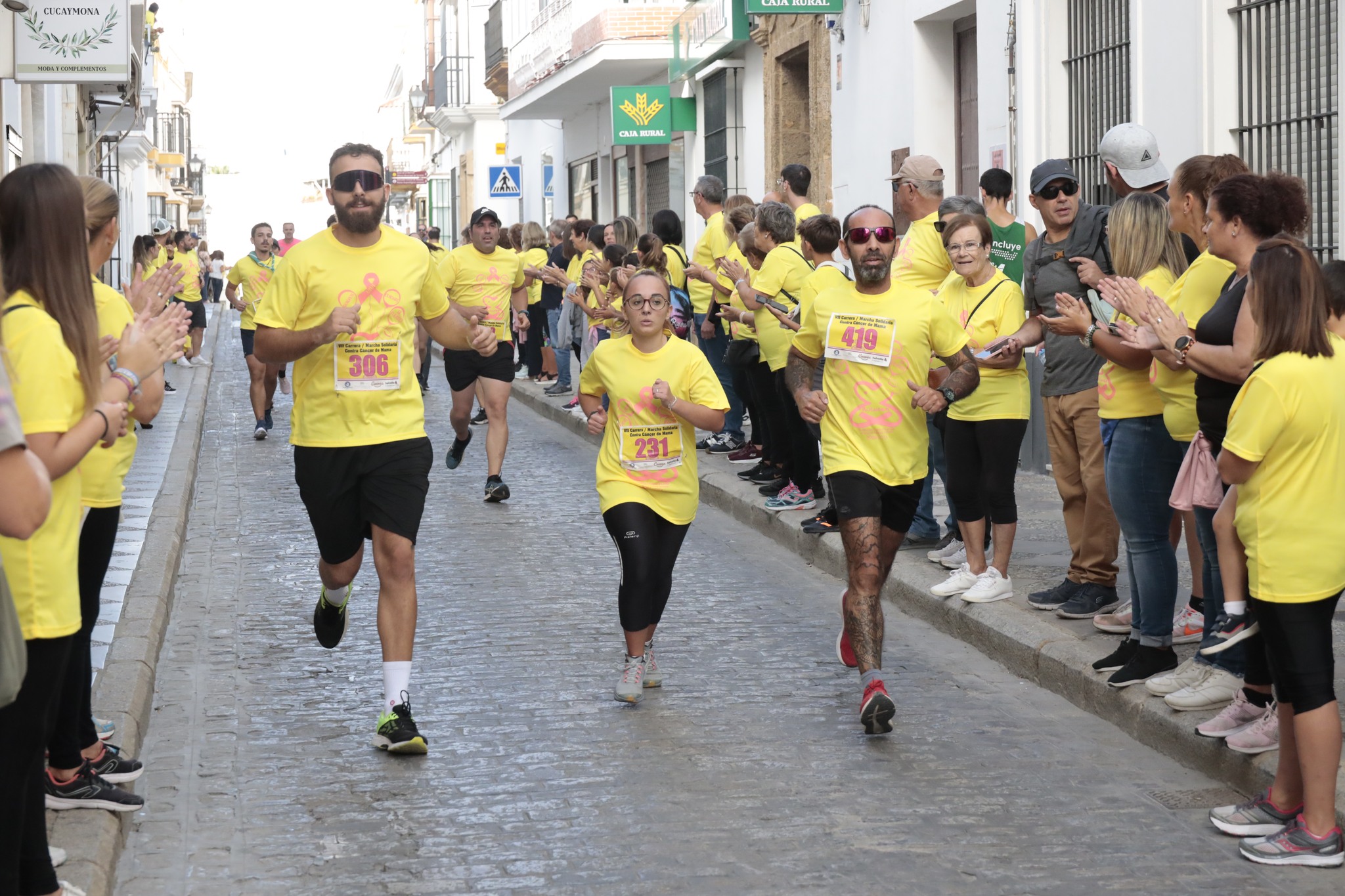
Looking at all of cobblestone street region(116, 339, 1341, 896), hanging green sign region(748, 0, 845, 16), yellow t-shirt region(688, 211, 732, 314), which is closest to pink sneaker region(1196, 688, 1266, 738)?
cobblestone street region(116, 339, 1341, 896)

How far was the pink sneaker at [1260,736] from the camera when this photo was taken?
5.36 metres

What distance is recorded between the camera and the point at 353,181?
5.96 metres

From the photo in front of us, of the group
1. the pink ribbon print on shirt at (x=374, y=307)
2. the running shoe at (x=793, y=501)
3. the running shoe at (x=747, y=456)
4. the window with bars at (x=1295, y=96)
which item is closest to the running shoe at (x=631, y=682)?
the pink ribbon print on shirt at (x=374, y=307)

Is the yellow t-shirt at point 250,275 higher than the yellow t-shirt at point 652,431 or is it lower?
higher

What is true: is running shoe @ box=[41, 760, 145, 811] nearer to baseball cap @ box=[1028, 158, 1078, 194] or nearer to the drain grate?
the drain grate

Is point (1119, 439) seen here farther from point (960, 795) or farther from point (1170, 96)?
point (1170, 96)

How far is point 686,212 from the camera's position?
24.3m

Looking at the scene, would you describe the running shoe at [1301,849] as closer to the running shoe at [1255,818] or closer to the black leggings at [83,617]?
the running shoe at [1255,818]

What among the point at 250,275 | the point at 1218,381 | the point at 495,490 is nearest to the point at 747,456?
the point at 495,490

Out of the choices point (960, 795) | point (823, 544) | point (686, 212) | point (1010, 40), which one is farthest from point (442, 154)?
point (960, 795)

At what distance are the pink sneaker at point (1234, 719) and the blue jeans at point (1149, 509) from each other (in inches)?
28.7

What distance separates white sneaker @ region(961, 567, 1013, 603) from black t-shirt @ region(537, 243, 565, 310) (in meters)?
12.8

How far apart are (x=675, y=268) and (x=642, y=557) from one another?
7.80 meters

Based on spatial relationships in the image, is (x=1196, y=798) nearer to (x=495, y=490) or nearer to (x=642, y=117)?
(x=495, y=490)
